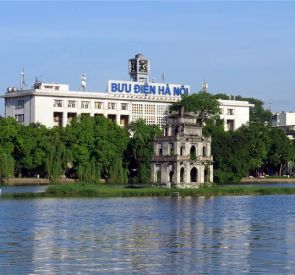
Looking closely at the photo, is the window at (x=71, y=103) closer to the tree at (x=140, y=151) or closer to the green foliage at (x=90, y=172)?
the tree at (x=140, y=151)

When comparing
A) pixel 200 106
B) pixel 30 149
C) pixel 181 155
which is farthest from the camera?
pixel 200 106

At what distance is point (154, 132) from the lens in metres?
168

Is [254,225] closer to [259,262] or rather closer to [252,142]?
[259,262]

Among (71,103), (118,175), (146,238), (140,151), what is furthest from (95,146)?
(146,238)

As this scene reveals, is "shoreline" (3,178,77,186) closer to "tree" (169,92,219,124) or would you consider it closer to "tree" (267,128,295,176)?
"tree" (169,92,219,124)

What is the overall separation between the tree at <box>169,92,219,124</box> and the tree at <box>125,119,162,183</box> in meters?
15.3

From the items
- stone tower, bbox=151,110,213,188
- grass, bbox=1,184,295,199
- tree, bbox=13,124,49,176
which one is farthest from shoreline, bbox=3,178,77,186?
grass, bbox=1,184,295,199

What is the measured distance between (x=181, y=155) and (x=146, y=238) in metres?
59.3

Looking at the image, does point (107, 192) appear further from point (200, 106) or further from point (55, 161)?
point (200, 106)

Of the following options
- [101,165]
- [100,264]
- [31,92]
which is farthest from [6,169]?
[100,264]

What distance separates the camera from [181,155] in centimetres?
11394

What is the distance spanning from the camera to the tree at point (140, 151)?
14975cm

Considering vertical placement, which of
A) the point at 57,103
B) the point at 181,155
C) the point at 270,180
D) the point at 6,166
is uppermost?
the point at 57,103

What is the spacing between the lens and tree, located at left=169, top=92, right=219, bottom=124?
185 m
